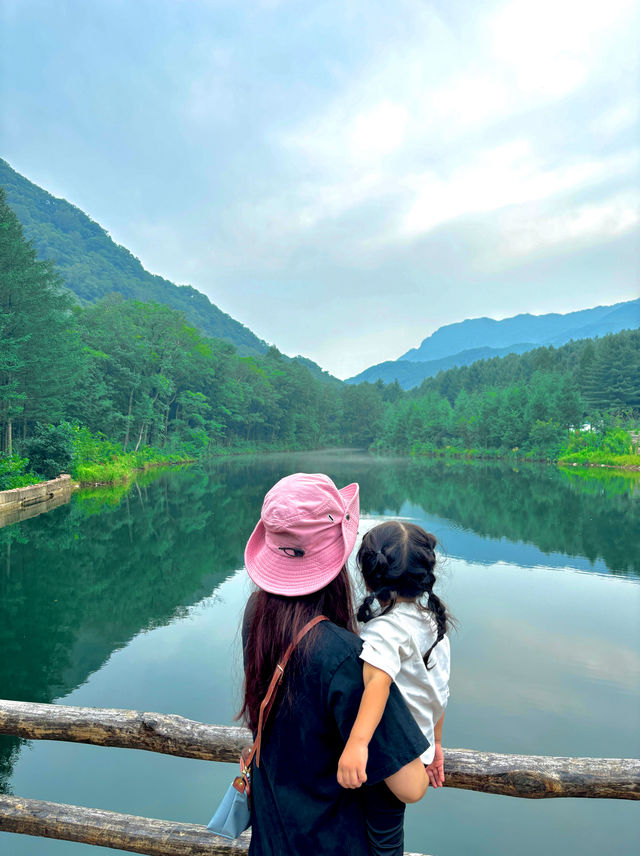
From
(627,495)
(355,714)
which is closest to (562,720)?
(355,714)

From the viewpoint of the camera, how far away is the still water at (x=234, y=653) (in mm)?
3168

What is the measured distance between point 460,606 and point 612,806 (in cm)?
323

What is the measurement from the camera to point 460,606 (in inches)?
257

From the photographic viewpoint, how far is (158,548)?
9.43 meters

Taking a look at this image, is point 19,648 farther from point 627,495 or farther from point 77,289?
point 77,289

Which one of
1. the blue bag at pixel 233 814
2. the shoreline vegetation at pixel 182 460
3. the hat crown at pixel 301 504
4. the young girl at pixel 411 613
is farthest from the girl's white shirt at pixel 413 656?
the shoreline vegetation at pixel 182 460

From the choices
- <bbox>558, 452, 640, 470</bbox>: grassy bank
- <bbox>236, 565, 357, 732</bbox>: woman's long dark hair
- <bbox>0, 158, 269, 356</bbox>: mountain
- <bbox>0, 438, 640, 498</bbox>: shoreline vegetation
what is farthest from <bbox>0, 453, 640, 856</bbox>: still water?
<bbox>0, 158, 269, 356</bbox>: mountain

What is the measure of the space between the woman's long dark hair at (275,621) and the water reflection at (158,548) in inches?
122

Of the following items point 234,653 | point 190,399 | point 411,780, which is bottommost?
point 234,653

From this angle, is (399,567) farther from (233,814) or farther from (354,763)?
(233,814)

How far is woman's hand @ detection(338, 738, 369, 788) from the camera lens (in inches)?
36.6

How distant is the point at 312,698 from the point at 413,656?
22 cm

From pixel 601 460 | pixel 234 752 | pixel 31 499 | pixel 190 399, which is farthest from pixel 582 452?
pixel 234 752

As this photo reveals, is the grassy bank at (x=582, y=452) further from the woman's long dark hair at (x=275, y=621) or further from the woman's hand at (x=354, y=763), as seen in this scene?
the woman's hand at (x=354, y=763)
